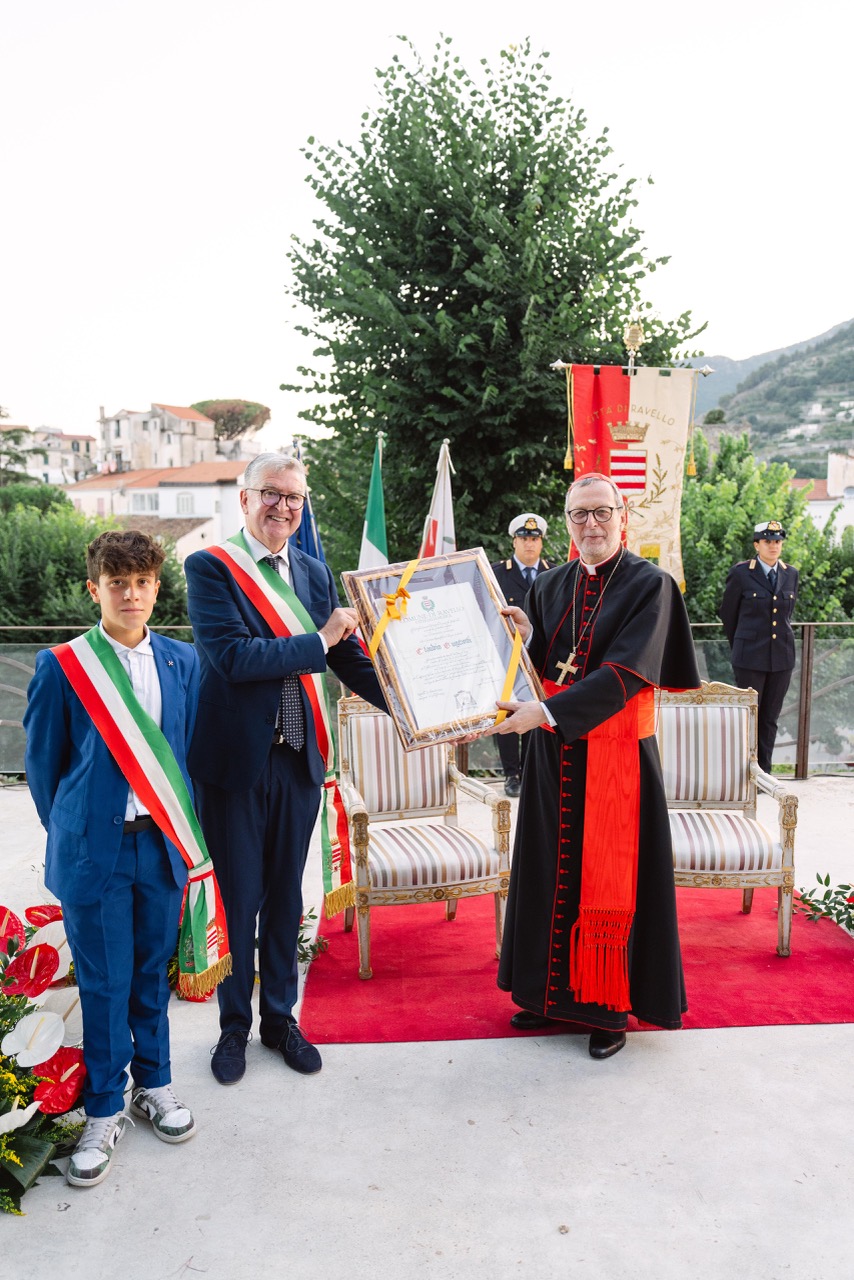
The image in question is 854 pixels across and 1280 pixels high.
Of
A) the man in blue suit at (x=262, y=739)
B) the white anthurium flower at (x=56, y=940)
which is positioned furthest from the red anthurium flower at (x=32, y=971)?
the man in blue suit at (x=262, y=739)

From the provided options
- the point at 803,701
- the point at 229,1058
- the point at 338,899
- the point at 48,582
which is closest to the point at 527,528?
the point at 803,701

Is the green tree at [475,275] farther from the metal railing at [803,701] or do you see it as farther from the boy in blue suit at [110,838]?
the boy in blue suit at [110,838]

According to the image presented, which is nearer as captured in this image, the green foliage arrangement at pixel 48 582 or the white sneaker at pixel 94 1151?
the white sneaker at pixel 94 1151

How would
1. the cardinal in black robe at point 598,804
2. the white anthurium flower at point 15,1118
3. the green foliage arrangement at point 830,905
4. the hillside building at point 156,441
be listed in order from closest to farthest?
the white anthurium flower at point 15,1118 < the cardinal in black robe at point 598,804 < the green foliage arrangement at point 830,905 < the hillside building at point 156,441

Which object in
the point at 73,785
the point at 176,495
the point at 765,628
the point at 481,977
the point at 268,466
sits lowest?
the point at 481,977

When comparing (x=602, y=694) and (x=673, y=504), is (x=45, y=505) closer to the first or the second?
(x=673, y=504)

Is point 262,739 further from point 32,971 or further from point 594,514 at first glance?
point 594,514

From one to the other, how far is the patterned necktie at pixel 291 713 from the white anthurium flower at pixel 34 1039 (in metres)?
1.04

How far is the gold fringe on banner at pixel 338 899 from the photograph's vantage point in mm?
3820

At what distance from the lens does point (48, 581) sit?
17.6 m

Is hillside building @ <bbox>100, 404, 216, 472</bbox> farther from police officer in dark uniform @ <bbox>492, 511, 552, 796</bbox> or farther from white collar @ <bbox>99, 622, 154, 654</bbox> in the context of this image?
white collar @ <bbox>99, 622, 154, 654</bbox>

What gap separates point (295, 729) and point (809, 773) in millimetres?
5531

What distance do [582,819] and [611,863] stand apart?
177 mm

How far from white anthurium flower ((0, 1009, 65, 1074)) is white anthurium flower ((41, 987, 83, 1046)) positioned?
2.76 ft
